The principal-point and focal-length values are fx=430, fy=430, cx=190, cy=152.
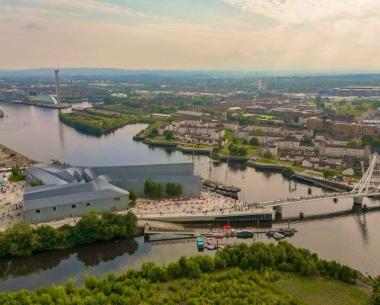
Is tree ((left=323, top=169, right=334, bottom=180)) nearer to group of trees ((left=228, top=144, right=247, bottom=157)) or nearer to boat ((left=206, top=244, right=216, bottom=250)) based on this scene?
group of trees ((left=228, top=144, right=247, bottom=157))

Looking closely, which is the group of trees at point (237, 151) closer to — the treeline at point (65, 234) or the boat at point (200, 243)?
the boat at point (200, 243)

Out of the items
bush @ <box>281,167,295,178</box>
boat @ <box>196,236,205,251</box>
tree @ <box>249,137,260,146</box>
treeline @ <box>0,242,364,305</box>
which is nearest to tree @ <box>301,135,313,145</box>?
tree @ <box>249,137,260,146</box>

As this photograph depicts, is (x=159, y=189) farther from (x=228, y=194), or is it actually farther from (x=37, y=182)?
(x=37, y=182)

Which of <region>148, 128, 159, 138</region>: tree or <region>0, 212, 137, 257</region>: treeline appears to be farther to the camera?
<region>148, 128, 159, 138</region>: tree

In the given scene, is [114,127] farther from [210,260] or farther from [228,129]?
[210,260]

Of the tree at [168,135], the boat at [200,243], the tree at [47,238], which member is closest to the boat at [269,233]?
the boat at [200,243]
